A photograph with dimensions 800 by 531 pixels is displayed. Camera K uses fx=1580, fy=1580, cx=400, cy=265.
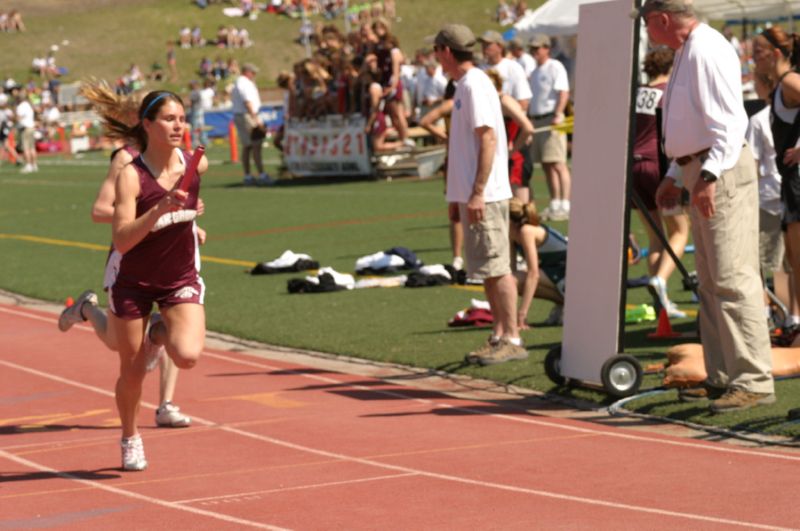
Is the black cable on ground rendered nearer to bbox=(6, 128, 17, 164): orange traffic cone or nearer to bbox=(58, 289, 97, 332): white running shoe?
bbox=(58, 289, 97, 332): white running shoe

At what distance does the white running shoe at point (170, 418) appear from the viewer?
29.7ft

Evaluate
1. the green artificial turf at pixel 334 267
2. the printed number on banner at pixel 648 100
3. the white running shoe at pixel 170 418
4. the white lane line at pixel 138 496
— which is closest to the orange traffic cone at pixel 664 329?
the green artificial turf at pixel 334 267

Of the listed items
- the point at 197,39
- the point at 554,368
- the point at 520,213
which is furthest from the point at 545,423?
the point at 197,39

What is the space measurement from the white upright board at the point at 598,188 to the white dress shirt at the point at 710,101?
0.60m

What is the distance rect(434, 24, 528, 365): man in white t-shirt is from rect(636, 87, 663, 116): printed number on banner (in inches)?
89.8

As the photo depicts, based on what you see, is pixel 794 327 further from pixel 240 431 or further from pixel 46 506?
pixel 46 506

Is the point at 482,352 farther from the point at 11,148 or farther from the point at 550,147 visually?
the point at 11,148

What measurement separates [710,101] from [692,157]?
0.33 metres

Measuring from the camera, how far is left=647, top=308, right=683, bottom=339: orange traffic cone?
1078 centimetres

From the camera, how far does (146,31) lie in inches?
2950

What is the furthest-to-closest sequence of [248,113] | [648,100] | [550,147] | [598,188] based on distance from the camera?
[248,113] → [550,147] → [648,100] → [598,188]

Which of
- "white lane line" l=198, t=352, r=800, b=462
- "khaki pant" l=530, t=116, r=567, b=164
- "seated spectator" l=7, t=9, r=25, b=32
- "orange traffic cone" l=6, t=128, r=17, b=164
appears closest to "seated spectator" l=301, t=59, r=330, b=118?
"khaki pant" l=530, t=116, r=567, b=164

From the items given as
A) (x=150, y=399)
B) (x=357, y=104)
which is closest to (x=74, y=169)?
(x=357, y=104)

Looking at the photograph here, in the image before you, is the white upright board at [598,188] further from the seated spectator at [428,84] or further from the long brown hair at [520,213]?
the seated spectator at [428,84]
